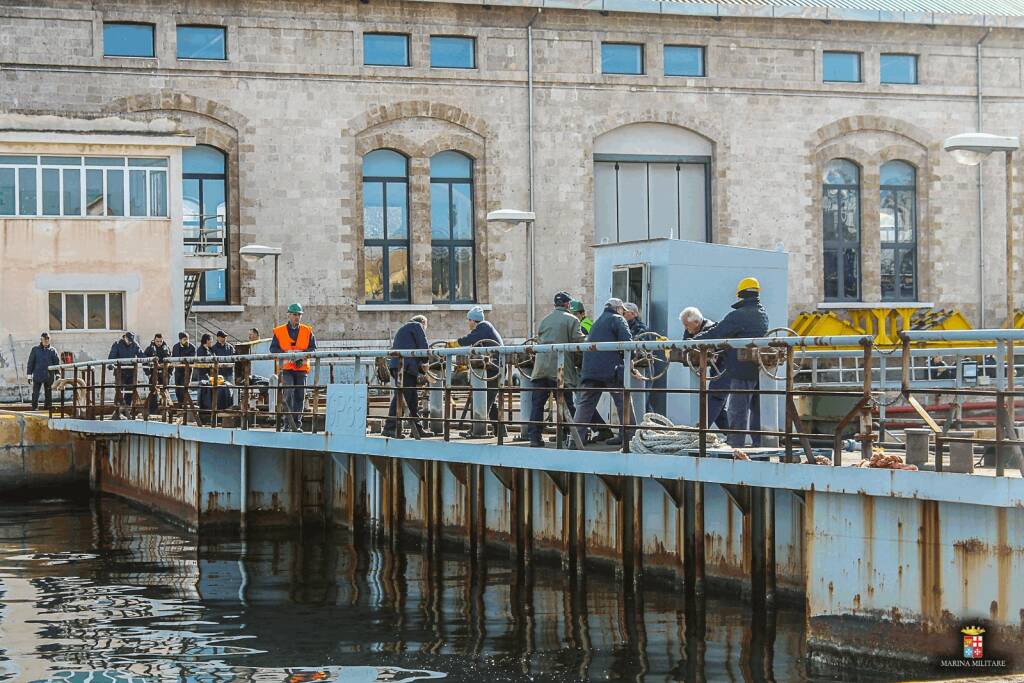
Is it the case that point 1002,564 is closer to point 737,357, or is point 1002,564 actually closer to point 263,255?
point 737,357

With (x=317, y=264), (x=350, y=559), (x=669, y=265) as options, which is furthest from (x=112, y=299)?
(x=669, y=265)

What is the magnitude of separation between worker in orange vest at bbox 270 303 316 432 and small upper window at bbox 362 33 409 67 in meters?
17.1

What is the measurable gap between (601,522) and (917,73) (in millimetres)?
27209

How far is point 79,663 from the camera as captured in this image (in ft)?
43.1

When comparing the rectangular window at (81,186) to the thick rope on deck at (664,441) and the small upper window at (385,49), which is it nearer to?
the small upper window at (385,49)

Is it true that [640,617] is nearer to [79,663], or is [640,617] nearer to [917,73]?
[79,663]

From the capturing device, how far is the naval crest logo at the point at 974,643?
10.7 meters

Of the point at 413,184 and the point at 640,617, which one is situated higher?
the point at 413,184

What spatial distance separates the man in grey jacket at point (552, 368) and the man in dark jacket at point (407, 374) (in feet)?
5.50

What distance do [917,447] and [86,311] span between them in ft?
78.4

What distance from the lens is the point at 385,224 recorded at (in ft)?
122

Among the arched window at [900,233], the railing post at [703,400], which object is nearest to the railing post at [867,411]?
the railing post at [703,400]

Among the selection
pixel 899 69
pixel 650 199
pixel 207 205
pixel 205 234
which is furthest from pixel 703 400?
pixel 899 69

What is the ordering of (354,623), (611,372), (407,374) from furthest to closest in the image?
1. (407,374)
2. (354,623)
3. (611,372)
